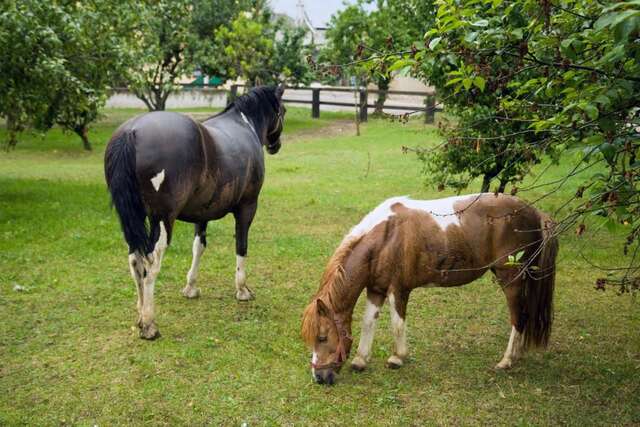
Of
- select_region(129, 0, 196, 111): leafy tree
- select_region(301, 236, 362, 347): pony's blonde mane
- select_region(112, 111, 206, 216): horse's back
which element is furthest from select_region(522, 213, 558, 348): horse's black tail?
select_region(129, 0, 196, 111): leafy tree

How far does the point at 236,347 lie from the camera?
5.74m

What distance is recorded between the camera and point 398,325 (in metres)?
5.28

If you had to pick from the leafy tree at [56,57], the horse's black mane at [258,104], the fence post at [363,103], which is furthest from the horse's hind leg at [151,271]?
the fence post at [363,103]

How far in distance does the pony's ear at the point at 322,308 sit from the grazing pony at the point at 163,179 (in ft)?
5.67

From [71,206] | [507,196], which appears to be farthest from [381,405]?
[71,206]

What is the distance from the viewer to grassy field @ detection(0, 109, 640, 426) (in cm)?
465

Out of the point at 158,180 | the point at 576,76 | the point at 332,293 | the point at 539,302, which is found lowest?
the point at 539,302

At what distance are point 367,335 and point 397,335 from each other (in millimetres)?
259

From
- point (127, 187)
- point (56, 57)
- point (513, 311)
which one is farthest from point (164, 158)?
point (56, 57)

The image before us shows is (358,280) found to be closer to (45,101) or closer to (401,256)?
(401,256)

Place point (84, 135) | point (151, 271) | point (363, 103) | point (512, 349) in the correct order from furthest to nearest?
point (363, 103)
point (84, 135)
point (151, 271)
point (512, 349)

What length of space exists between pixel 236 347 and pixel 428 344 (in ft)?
5.96

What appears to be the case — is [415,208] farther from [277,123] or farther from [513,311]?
[277,123]

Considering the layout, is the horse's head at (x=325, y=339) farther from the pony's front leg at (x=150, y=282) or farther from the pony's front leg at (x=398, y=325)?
the pony's front leg at (x=150, y=282)
